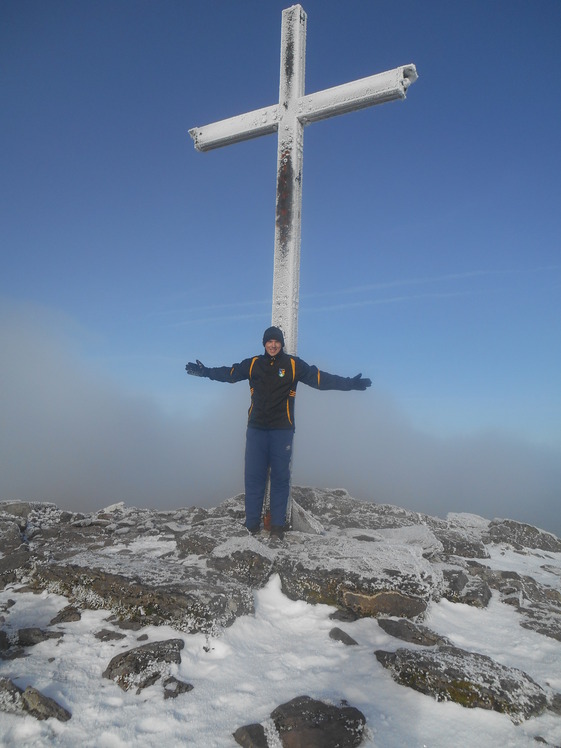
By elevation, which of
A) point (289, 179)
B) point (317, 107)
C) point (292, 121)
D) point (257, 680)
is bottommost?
point (257, 680)

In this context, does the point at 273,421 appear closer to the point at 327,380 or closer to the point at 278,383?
the point at 278,383

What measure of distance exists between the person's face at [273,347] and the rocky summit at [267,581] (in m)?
2.50

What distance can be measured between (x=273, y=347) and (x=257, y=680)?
4200 mm

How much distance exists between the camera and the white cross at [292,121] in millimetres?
7035

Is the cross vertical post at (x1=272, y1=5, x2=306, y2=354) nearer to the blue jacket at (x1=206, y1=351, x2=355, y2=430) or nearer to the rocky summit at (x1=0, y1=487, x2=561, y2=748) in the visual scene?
the blue jacket at (x1=206, y1=351, x2=355, y2=430)

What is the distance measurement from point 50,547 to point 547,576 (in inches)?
288

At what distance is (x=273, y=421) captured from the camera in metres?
6.66

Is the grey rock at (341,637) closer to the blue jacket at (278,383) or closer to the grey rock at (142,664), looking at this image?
the grey rock at (142,664)

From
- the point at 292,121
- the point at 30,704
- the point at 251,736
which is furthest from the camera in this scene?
the point at 292,121

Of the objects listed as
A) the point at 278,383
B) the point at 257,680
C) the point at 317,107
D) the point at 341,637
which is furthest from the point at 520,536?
the point at 317,107

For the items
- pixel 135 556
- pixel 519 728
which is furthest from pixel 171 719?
pixel 135 556

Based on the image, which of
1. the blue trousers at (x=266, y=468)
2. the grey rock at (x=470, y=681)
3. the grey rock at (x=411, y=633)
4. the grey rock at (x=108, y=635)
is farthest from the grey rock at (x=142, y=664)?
the blue trousers at (x=266, y=468)

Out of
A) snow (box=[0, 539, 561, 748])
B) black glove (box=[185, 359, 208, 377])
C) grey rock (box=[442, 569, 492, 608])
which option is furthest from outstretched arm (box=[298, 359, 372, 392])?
snow (box=[0, 539, 561, 748])

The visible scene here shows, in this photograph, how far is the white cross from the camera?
23.1ft
